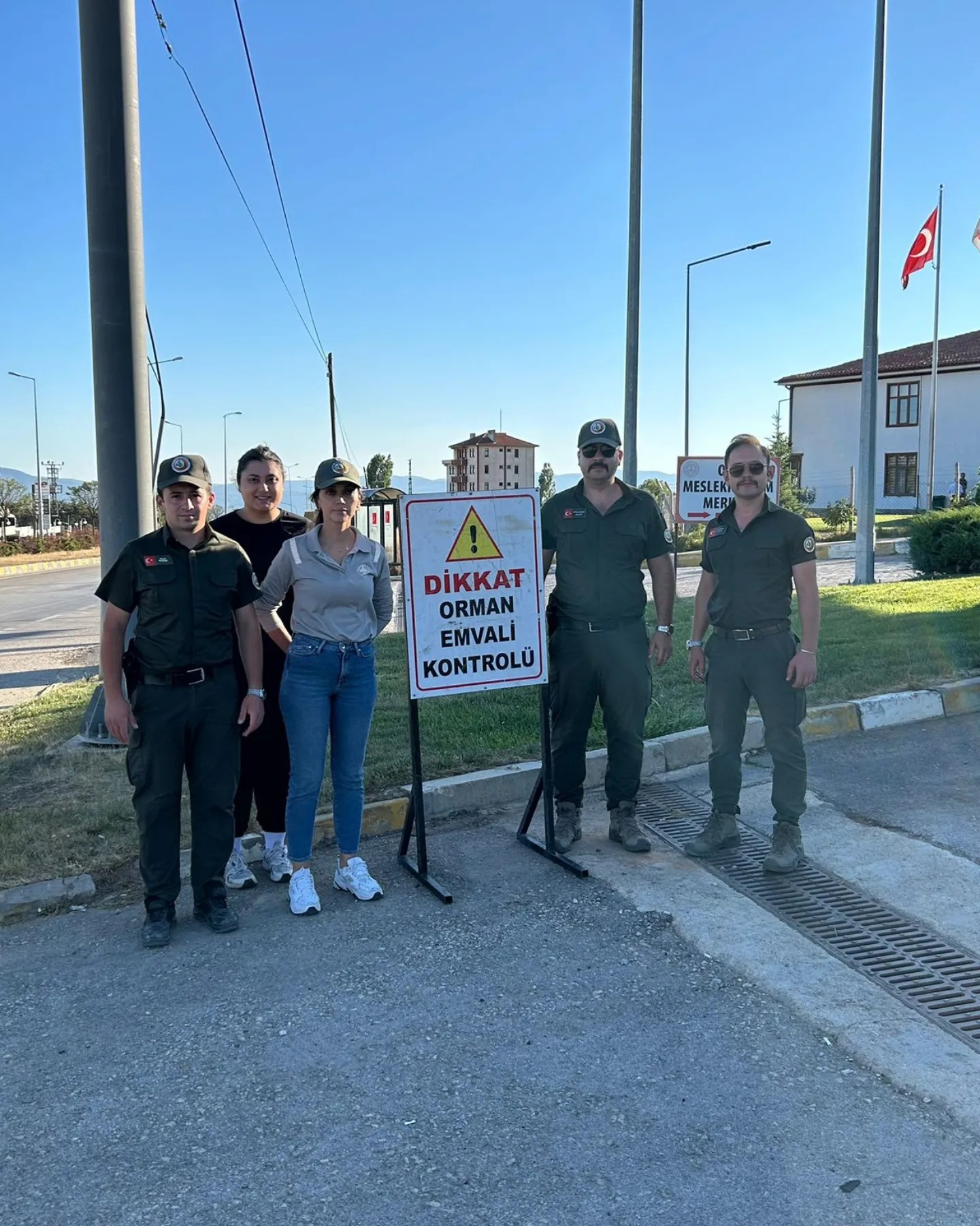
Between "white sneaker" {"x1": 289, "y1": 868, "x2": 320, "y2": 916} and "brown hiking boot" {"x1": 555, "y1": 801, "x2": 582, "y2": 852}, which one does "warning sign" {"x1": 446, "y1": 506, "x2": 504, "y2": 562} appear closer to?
"brown hiking boot" {"x1": 555, "y1": 801, "x2": 582, "y2": 852}

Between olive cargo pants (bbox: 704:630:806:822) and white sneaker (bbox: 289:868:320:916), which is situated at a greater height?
olive cargo pants (bbox: 704:630:806:822)

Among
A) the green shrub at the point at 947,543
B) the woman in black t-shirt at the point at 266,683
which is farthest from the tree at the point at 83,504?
the woman in black t-shirt at the point at 266,683

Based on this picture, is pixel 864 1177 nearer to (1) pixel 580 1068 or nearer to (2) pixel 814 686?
(1) pixel 580 1068

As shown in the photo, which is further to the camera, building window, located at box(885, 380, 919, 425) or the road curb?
building window, located at box(885, 380, 919, 425)

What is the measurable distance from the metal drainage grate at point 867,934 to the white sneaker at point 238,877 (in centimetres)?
212

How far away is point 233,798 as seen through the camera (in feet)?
14.1

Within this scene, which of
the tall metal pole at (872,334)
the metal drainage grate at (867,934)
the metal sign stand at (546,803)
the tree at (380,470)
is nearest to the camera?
the metal drainage grate at (867,934)

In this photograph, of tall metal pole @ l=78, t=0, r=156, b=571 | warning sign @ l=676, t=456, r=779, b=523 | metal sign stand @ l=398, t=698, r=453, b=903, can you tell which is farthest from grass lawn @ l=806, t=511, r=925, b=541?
metal sign stand @ l=398, t=698, r=453, b=903

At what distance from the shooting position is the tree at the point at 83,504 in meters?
60.9

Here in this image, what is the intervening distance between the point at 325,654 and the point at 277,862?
115 cm

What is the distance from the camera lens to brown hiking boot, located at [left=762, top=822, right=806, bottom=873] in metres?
4.70

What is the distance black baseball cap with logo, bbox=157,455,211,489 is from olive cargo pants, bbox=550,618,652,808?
1932mm

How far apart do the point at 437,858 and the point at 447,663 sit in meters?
1.01

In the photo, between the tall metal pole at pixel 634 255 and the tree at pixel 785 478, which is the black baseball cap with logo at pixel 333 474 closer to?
the tall metal pole at pixel 634 255
